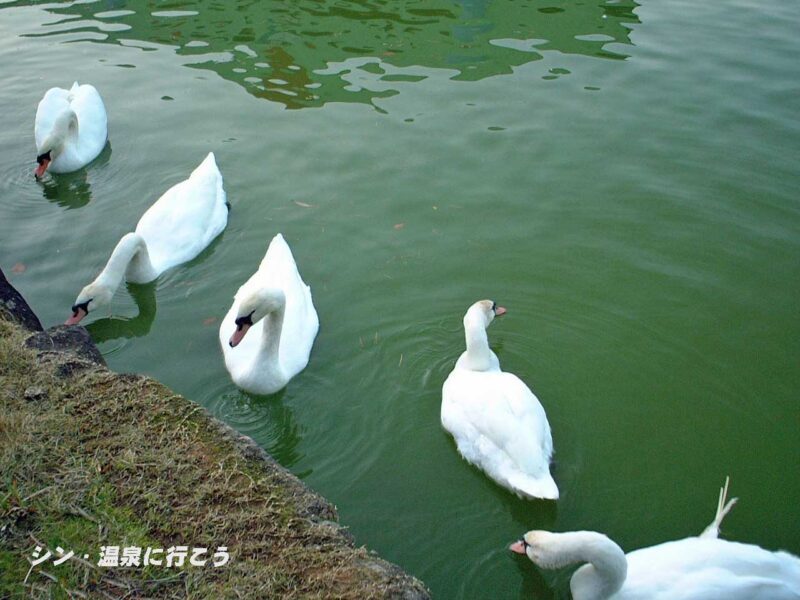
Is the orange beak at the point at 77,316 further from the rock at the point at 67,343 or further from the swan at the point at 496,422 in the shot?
the swan at the point at 496,422

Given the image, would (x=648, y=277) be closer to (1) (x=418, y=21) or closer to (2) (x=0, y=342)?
(2) (x=0, y=342)

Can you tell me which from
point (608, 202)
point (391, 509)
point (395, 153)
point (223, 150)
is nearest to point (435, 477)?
point (391, 509)

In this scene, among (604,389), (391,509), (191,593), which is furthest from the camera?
(604,389)

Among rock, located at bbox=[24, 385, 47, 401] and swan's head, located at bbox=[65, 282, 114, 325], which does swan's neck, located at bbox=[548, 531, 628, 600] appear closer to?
rock, located at bbox=[24, 385, 47, 401]

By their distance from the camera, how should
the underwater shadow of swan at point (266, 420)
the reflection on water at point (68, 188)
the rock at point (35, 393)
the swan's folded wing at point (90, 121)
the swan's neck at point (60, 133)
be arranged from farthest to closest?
1. the swan's folded wing at point (90, 121)
2. the swan's neck at point (60, 133)
3. the reflection on water at point (68, 188)
4. the underwater shadow of swan at point (266, 420)
5. the rock at point (35, 393)

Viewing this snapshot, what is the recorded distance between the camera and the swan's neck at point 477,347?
607cm

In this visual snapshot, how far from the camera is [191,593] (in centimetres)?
374

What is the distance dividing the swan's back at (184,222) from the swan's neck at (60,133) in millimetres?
1800

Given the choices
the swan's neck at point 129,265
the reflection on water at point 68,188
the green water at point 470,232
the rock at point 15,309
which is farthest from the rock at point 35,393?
the reflection on water at point 68,188

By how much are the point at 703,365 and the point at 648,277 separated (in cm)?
123

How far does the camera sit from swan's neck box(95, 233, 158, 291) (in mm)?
7360

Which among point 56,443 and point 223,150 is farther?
point 223,150

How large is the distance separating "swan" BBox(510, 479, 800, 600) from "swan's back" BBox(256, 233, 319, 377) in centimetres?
263

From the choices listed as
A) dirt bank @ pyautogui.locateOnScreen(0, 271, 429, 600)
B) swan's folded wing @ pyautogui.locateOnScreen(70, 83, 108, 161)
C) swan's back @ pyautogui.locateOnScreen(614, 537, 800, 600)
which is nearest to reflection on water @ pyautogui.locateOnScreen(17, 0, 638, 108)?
swan's folded wing @ pyautogui.locateOnScreen(70, 83, 108, 161)
